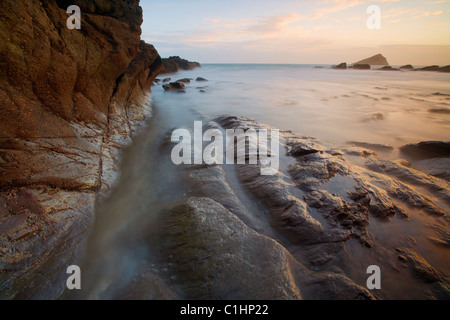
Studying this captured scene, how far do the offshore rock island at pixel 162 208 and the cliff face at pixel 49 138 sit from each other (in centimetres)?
2

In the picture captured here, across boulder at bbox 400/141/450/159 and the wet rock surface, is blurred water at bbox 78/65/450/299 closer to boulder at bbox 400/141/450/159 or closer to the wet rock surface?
boulder at bbox 400/141/450/159

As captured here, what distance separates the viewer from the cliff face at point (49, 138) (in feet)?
7.46

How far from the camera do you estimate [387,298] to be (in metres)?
2.06

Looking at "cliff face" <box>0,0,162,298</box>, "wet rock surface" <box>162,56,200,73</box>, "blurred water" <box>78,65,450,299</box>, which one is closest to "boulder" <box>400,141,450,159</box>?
"blurred water" <box>78,65,450,299</box>

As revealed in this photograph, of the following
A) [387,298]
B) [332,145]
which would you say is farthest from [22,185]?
[332,145]

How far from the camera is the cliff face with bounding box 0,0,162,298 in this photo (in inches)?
89.5

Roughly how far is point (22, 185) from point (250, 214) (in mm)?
3231

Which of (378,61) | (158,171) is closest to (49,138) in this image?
(158,171)

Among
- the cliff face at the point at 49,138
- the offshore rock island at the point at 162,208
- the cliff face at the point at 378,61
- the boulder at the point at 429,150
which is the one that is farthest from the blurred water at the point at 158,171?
the cliff face at the point at 378,61

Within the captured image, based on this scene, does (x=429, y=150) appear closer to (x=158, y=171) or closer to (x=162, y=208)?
(x=162, y=208)

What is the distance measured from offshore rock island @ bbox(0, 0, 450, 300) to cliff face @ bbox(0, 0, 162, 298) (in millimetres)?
18

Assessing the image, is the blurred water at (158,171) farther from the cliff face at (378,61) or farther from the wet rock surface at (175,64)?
the cliff face at (378,61)

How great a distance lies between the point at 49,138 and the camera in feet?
10.8

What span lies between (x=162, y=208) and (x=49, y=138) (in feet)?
7.26
